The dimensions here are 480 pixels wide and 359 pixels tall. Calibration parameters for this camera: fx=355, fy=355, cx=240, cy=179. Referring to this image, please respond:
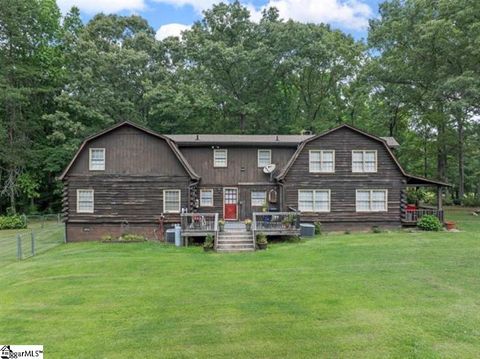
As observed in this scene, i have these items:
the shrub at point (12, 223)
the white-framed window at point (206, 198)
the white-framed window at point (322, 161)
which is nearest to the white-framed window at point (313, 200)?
the white-framed window at point (322, 161)

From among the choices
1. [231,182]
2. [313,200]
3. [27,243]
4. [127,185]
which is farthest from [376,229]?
[27,243]

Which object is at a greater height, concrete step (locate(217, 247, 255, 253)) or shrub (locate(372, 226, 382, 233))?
shrub (locate(372, 226, 382, 233))

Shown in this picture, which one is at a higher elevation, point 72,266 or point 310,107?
point 310,107

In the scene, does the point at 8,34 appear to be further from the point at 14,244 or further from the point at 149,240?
the point at 149,240

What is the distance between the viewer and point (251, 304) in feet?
27.3

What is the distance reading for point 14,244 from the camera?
18844 millimetres

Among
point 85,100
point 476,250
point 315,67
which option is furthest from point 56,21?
point 476,250

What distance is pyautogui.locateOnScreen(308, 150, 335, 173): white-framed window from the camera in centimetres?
2047

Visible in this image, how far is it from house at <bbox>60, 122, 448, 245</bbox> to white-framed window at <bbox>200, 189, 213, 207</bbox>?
0.06m

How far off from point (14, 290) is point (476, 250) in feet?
53.1

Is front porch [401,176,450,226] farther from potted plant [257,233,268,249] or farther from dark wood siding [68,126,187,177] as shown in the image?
dark wood siding [68,126,187,177]

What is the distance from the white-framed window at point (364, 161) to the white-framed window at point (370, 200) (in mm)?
1238

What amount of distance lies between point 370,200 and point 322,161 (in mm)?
3563

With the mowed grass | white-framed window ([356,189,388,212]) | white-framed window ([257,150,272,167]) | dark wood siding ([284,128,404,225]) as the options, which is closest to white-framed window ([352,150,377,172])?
dark wood siding ([284,128,404,225])
